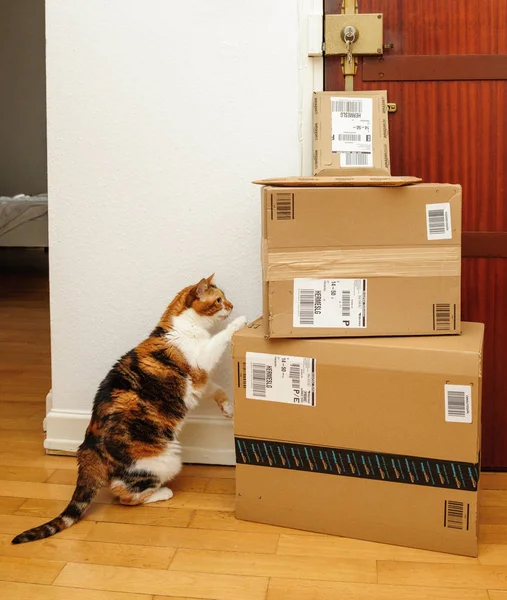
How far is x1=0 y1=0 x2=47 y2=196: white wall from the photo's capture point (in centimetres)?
663

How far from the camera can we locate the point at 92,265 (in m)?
2.45

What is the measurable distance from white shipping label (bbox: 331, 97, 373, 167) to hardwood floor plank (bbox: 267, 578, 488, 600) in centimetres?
105

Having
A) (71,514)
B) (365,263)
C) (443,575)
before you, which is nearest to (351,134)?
(365,263)

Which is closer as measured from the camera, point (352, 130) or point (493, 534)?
point (493, 534)

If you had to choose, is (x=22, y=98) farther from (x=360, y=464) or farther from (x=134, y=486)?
(x=360, y=464)

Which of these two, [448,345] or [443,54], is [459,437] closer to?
[448,345]

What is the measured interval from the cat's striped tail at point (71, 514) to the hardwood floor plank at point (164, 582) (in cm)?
16

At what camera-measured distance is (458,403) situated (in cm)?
181

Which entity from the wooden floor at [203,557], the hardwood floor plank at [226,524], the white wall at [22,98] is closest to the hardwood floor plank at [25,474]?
the wooden floor at [203,557]

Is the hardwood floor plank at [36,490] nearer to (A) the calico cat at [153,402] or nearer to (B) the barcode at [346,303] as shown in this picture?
(A) the calico cat at [153,402]

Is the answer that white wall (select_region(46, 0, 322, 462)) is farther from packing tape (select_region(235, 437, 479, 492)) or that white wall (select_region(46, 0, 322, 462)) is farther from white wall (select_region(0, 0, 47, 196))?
white wall (select_region(0, 0, 47, 196))

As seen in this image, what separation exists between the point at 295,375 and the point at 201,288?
1.52 feet

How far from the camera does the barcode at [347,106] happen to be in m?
2.13

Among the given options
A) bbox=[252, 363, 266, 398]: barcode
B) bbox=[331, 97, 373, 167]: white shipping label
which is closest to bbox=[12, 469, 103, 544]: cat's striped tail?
bbox=[252, 363, 266, 398]: barcode
